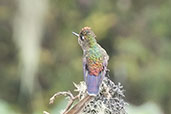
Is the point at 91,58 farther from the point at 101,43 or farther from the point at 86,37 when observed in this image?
the point at 101,43

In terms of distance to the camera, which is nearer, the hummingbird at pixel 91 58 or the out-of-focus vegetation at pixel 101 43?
the hummingbird at pixel 91 58

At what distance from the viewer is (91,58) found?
1.28 meters

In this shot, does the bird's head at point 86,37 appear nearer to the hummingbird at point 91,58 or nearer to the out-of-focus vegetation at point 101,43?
the hummingbird at point 91,58

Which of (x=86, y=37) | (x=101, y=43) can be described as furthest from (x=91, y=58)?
(x=101, y=43)

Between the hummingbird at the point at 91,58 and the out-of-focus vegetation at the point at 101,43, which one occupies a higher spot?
the out-of-focus vegetation at the point at 101,43

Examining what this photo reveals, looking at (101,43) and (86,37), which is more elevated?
(101,43)

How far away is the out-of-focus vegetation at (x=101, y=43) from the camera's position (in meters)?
4.86

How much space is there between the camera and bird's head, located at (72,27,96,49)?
125 cm

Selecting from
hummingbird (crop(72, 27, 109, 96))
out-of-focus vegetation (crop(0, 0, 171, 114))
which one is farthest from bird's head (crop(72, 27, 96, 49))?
out-of-focus vegetation (crop(0, 0, 171, 114))

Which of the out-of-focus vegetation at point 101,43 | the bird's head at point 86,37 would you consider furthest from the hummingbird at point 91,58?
the out-of-focus vegetation at point 101,43

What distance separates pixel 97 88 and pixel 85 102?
0.17 feet

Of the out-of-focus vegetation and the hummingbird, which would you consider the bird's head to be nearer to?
the hummingbird

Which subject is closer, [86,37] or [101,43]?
[86,37]

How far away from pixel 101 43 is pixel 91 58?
3.81m
